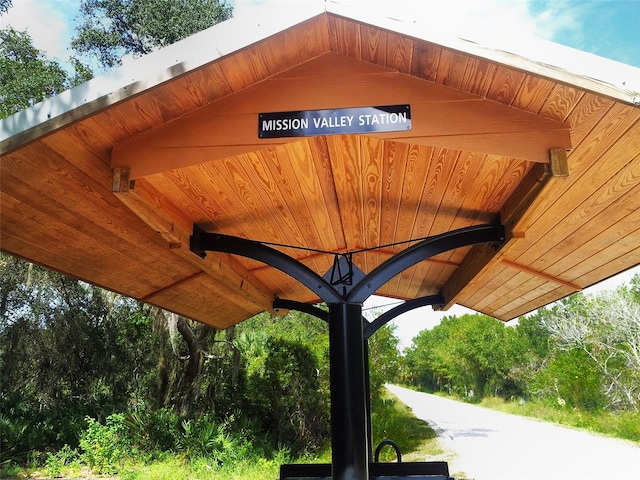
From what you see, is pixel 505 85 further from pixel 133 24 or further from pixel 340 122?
pixel 133 24

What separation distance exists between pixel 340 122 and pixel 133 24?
48.6 ft

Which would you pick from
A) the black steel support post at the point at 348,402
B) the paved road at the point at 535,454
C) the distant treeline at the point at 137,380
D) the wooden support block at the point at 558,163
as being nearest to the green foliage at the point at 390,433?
the distant treeline at the point at 137,380

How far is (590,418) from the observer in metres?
15.5

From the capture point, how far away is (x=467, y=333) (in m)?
29.9

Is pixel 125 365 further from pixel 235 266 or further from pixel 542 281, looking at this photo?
pixel 542 281

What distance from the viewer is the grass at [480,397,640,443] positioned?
507 inches

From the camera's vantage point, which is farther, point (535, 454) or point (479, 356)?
point (479, 356)

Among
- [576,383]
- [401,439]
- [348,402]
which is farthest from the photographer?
[576,383]

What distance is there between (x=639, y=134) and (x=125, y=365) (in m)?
11.4

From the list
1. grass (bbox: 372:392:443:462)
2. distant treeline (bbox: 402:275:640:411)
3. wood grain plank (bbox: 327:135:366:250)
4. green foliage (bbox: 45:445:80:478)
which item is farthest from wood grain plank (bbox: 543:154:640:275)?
distant treeline (bbox: 402:275:640:411)

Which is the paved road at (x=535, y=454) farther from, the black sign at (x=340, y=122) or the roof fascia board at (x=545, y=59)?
the roof fascia board at (x=545, y=59)

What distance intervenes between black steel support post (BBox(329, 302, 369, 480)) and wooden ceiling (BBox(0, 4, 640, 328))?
839 millimetres

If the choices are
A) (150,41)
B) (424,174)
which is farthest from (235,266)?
(150,41)

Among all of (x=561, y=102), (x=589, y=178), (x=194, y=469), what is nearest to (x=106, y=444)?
(x=194, y=469)
